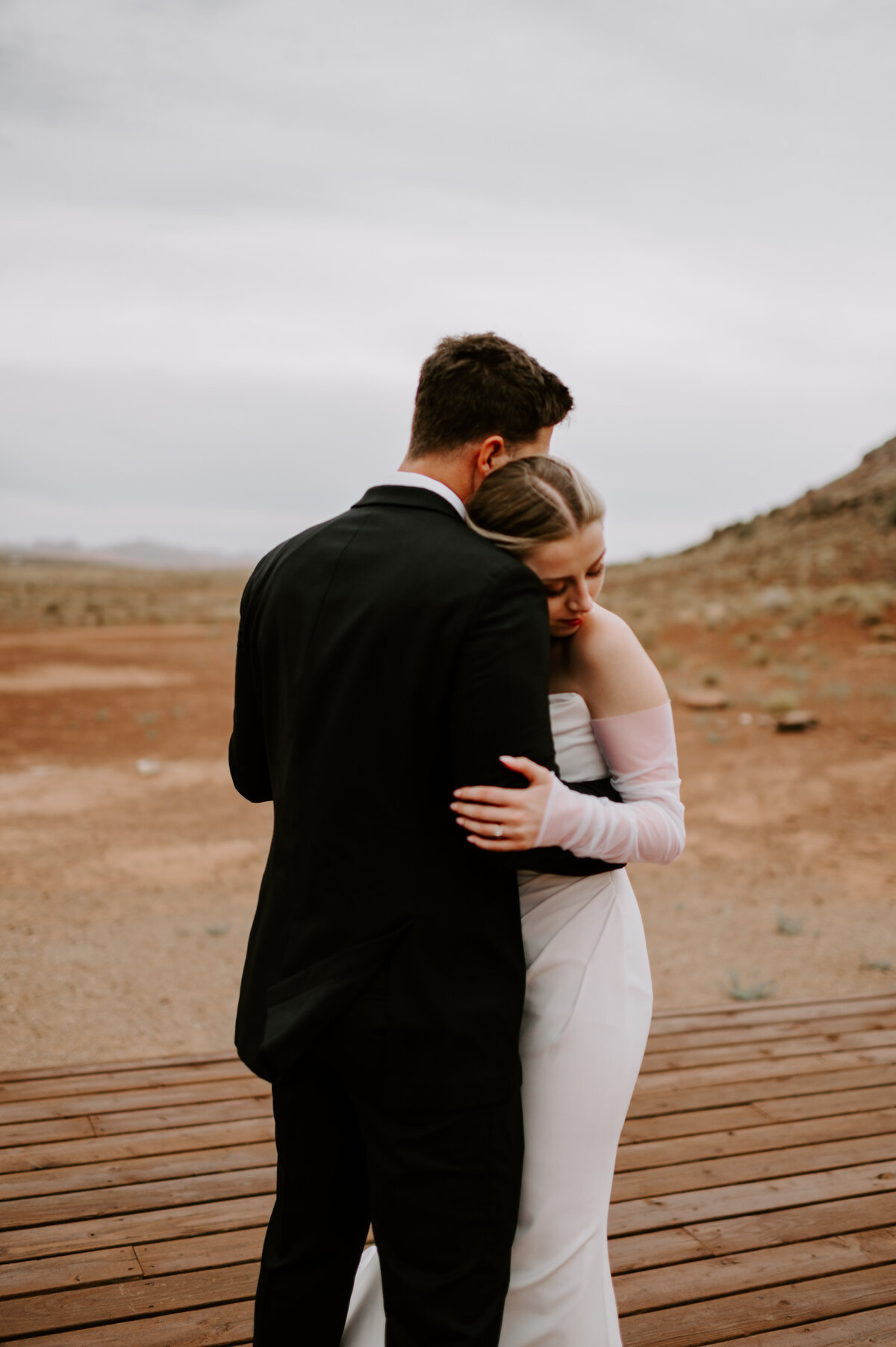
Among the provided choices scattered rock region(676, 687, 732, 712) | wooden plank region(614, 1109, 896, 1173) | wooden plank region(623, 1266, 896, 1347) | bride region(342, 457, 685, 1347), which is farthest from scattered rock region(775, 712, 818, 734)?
bride region(342, 457, 685, 1347)

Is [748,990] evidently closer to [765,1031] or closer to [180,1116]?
[765,1031]

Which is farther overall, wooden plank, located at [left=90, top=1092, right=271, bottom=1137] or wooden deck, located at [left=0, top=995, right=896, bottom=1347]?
wooden plank, located at [left=90, top=1092, right=271, bottom=1137]

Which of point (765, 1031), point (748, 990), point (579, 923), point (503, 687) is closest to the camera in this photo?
point (503, 687)

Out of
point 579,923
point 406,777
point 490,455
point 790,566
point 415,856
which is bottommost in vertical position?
point 579,923

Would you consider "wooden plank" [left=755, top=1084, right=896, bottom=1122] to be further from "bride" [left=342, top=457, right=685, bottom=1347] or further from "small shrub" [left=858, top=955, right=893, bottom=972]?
"small shrub" [left=858, top=955, right=893, bottom=972]

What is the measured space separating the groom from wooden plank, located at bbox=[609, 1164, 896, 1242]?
1.33m

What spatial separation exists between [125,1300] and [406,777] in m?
1.74

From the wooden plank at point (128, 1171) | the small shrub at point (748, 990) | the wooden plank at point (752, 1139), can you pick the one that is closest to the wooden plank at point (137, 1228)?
the wooden plank at point (128, 1171)

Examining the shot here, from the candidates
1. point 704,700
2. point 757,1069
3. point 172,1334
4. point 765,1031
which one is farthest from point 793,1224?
point 704,700

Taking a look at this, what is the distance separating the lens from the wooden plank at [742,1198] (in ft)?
8.64

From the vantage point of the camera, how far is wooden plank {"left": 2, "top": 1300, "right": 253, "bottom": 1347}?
2141 mm

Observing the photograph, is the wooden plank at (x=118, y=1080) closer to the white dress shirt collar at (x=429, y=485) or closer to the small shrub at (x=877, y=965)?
the white dress shirt collar at (x=429, y=485)

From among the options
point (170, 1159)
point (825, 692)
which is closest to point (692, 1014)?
point (170, 1159)

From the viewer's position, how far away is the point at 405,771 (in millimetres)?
1370
